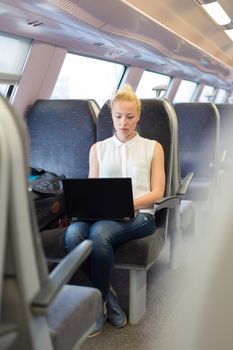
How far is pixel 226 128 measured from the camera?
4715 mm

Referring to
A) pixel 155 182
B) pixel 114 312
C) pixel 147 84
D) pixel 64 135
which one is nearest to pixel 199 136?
pixel 64 135

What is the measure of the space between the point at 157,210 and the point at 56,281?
135 centimetres

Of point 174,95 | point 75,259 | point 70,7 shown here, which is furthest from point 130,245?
point 174,95

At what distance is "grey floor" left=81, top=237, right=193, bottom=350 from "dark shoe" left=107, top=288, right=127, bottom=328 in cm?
3

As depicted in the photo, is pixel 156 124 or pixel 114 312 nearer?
pixel 114 312

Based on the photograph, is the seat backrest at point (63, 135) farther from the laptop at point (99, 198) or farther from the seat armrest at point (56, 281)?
the seat armrest at point (56, 281)

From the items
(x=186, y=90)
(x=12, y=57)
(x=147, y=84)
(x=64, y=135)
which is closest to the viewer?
(x=64, y=135)

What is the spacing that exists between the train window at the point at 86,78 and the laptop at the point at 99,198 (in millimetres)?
2247

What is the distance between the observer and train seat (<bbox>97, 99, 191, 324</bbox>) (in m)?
2.32

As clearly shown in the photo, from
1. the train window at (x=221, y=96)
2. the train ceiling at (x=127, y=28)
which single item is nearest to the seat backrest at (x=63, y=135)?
the train ceiling at (x=127, y=28)

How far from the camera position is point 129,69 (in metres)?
6.34

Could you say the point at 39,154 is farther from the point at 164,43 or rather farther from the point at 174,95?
the point at 174,95

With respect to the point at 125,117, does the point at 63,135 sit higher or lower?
lower

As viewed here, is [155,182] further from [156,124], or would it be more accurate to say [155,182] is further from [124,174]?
[156,124]
